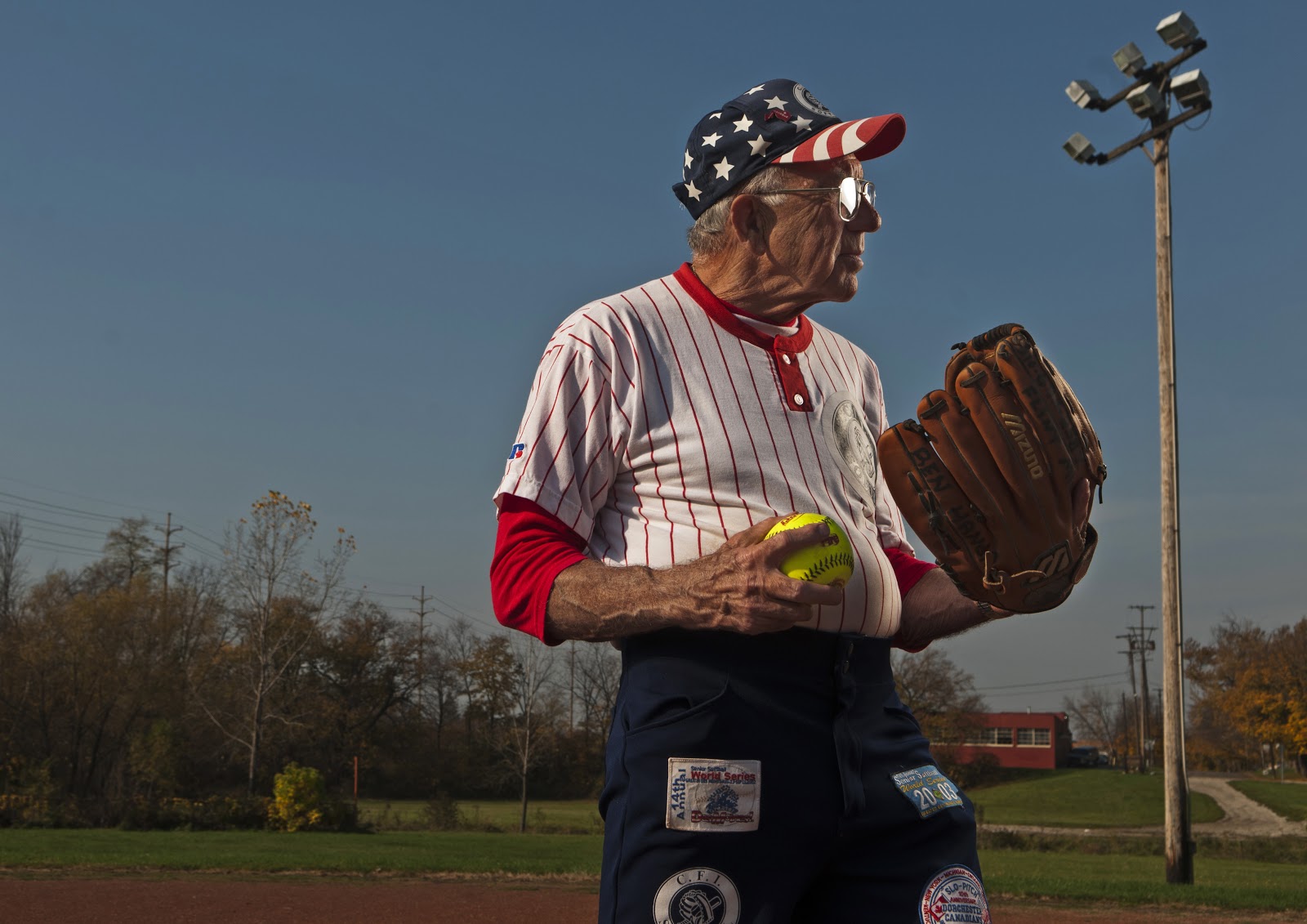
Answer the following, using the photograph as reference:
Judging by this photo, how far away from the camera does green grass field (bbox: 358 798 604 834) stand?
23953 millimetres

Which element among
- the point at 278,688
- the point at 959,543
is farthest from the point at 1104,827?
the point at 959,543

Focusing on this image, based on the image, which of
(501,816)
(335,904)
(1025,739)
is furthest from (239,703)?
(1025,739)

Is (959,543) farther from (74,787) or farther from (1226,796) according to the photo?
(1226,796)

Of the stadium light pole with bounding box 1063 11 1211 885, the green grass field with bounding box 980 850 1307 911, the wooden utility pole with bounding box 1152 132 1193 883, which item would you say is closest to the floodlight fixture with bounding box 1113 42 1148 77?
the stadium light pole with bounding box 1063 11 1211 885

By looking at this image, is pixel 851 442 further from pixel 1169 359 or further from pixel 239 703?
pixel 239 703

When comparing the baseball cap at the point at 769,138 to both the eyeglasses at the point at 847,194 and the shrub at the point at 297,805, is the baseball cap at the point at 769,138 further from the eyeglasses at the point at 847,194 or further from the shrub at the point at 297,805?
the shrub at the point at 297,805

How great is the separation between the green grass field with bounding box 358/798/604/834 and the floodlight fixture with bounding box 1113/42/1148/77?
1431 centimetres

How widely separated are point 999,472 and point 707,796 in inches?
34.9

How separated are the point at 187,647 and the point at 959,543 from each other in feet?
134

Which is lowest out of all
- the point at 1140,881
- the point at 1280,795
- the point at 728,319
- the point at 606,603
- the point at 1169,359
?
the point at 1280,795

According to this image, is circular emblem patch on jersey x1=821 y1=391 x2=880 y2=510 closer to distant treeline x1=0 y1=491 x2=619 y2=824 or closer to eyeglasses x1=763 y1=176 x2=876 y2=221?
eyeglasses x1=763 y1=176 x2=876 y2=221

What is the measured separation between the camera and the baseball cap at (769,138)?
2299 millimetres

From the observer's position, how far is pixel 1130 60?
1619 cm

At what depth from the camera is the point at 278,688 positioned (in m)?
35.6
